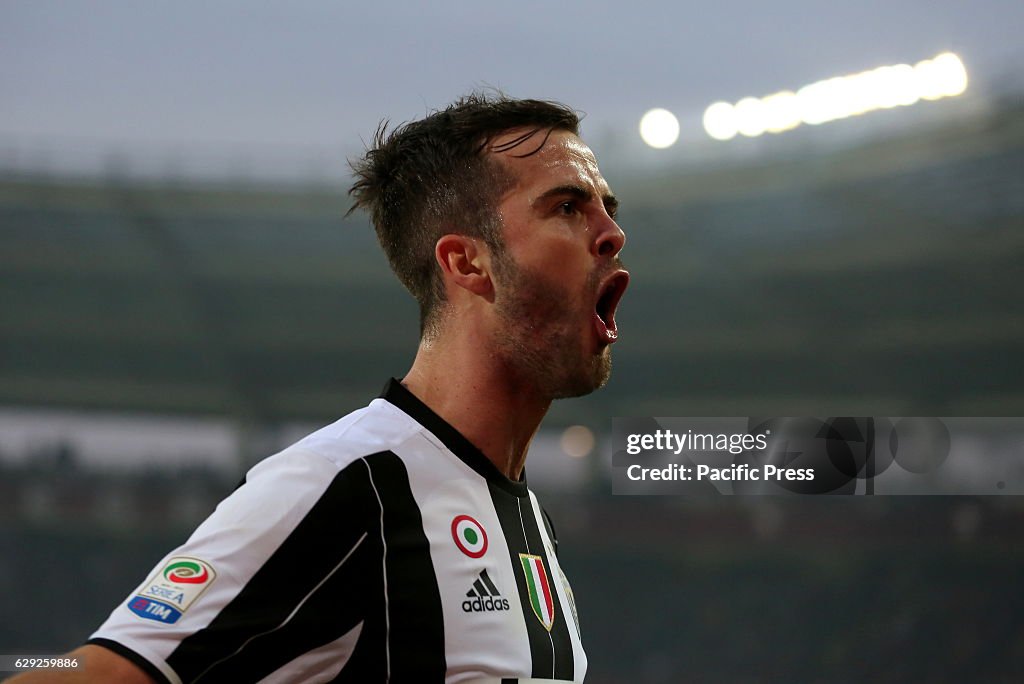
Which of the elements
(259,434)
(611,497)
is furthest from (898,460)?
(259,434)

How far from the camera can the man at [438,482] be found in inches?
38.9

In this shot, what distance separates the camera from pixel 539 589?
131 cm

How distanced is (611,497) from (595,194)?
9514 millimetres

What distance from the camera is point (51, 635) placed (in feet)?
33.9

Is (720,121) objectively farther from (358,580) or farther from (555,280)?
(358,580)

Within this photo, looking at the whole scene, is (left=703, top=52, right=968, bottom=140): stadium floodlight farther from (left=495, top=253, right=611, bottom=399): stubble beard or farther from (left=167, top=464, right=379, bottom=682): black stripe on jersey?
(left=167, top=464, right=379, bottom=682): black stripe on jersey

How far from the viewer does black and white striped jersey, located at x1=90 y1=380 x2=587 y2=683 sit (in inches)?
38.2

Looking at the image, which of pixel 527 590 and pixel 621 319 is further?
pixel 621 319

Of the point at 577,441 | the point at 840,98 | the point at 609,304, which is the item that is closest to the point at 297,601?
the point at 609,304

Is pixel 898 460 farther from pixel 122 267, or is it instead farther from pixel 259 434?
pixel 122 267

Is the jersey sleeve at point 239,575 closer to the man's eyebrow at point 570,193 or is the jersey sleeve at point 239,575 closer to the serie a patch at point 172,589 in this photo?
the serie a patch at point 172,589

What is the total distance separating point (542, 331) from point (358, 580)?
0.42 meters

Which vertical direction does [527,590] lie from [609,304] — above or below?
below

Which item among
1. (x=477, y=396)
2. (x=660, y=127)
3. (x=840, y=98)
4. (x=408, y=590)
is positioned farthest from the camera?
(x=660, y=127)
